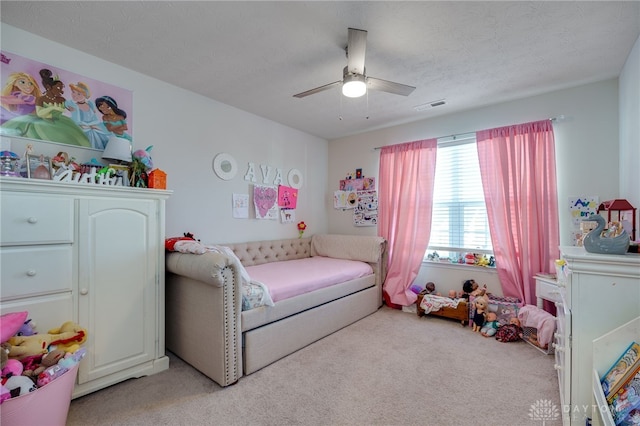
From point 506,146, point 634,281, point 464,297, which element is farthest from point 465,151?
point 634,281

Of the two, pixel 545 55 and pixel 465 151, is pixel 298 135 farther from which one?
pixel 545 55

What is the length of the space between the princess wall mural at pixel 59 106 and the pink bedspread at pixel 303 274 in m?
1.78

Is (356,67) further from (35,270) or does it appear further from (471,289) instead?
(471,289)

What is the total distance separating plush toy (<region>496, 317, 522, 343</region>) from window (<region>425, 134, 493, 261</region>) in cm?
82

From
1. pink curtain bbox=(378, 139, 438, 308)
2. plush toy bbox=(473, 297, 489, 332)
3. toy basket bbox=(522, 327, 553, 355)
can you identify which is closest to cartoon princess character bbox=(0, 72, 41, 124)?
pink curtain bbox=(378, 139, 438, 308)

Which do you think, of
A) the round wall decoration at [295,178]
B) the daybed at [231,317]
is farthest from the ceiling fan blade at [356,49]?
the round wall decoration at [295,178]

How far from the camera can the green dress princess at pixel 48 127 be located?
1.90 metres

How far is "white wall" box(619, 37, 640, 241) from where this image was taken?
1978 mm

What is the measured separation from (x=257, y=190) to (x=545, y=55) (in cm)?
304

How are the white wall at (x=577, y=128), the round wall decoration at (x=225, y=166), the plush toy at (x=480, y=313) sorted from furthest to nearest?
the round wall decoration at (x=225, y=166) → the plush toy at (x=480, y=313) → the white wall at (x=577, y=128)

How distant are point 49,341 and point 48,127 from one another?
1.50 metres

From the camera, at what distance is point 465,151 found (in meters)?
3.41

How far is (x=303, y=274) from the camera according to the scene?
2.85m

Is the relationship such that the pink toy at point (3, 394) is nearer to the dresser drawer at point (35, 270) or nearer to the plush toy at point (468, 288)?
the dresser drawer at point (35, 270)
